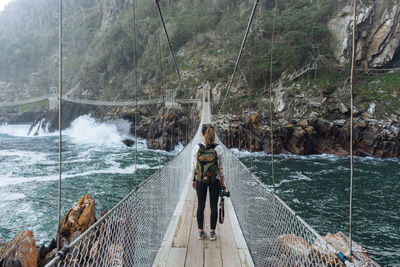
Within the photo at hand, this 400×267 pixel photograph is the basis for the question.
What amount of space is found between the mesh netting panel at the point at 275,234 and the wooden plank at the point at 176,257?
0.44 meters

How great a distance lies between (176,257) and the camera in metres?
1.30

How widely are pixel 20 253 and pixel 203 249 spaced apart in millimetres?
1853

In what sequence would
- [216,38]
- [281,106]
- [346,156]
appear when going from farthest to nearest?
1. [216,38]
2. [281,106]
3. [346,156]

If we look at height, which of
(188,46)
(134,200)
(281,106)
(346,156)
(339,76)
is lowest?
(346,156)

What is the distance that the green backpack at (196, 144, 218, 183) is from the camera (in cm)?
129

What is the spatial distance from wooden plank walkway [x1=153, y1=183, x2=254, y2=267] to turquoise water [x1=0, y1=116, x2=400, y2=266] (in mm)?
637

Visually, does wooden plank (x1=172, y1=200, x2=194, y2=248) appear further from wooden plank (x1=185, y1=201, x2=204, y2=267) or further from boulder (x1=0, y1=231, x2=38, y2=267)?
boulder (x1=0, y1=231, x2=38, y2=267)

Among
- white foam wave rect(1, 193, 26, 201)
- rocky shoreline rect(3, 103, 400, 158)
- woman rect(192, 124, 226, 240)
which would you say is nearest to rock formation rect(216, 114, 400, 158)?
rocky shoreline rect(3, 103, 400, 158)

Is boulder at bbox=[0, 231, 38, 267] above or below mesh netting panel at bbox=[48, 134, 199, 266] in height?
below

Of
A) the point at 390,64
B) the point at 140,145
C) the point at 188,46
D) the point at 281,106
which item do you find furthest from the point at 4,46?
the point at 390,64

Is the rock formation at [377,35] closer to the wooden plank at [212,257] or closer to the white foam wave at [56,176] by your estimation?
the white foam wave at [56,176]

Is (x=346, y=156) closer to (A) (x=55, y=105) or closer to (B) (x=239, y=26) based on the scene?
(B) (x=239, y=26)

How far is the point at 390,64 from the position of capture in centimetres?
1366

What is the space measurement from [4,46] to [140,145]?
24.6 m
